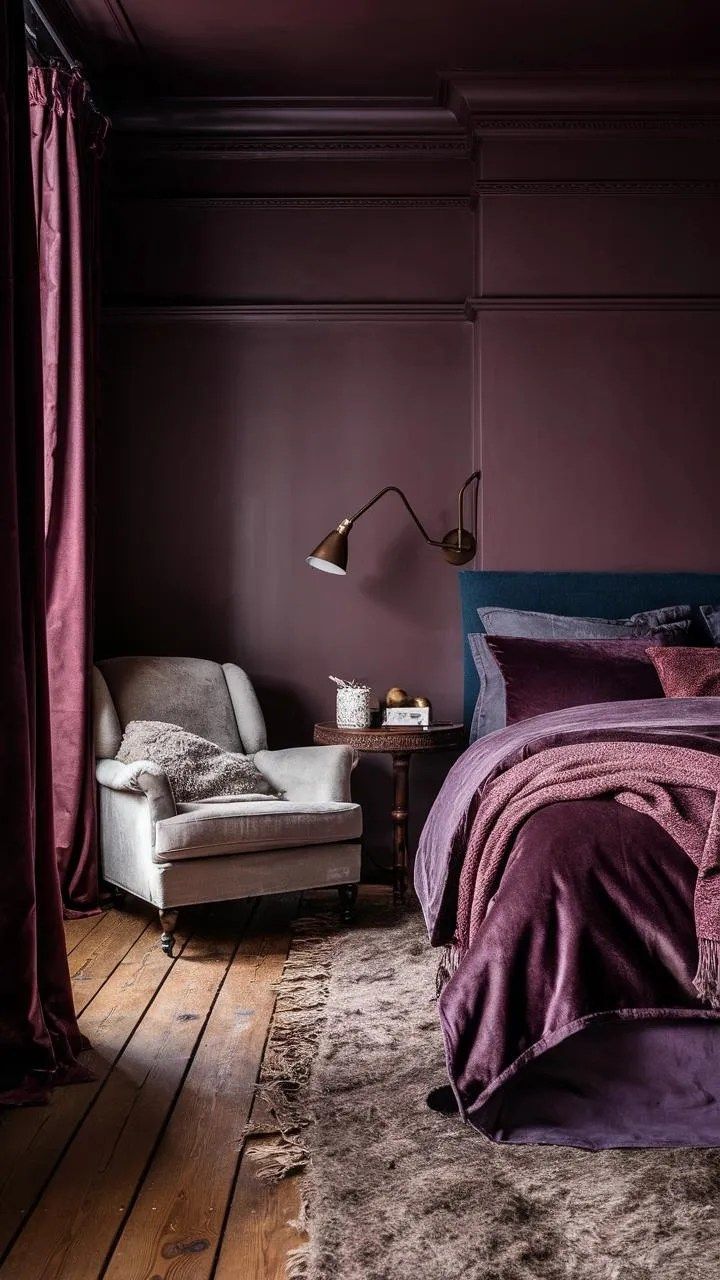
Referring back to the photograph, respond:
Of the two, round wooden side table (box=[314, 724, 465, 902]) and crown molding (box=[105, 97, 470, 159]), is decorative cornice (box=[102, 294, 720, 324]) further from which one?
round wooden side table (box=[314, 724, 465, 902])

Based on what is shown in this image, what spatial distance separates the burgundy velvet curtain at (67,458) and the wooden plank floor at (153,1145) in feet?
2.22

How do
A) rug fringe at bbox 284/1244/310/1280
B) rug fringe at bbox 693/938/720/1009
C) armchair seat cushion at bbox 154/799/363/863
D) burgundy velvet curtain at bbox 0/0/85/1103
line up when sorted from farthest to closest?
1. armchair seat cushion at bbox 154/799/363/863
2. burgundy velvet curtain at bbox 0/0/85/1103
3. rug fringe at bbox 693/938/720/1009
4. rug fringe at bbox 284/1244/310/1280

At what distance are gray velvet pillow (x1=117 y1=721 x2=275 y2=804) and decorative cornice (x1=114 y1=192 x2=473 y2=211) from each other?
7.54 ft

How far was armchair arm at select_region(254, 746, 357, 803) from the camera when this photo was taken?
391 centimetres

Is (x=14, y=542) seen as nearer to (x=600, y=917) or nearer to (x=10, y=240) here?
(x=10, y=240)

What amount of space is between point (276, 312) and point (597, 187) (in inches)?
57.2

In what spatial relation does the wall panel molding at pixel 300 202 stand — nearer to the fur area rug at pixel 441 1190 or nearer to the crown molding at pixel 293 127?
the crown molding at pixel 293 127

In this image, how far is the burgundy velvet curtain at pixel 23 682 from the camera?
2.36m

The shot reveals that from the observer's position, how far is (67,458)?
402 centimetres

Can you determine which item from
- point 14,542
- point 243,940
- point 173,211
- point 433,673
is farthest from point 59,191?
point 243,940

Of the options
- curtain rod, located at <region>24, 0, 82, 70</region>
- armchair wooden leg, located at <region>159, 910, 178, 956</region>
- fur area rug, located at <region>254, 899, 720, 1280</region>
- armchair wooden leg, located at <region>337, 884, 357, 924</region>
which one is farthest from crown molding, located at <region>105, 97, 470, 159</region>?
fur area rug, located at <region>254, 899, 720, 1280</region>

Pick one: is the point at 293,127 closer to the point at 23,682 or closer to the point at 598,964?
the point at 23,682

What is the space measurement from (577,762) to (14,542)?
1379 millimetres

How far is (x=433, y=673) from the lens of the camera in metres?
4.72
